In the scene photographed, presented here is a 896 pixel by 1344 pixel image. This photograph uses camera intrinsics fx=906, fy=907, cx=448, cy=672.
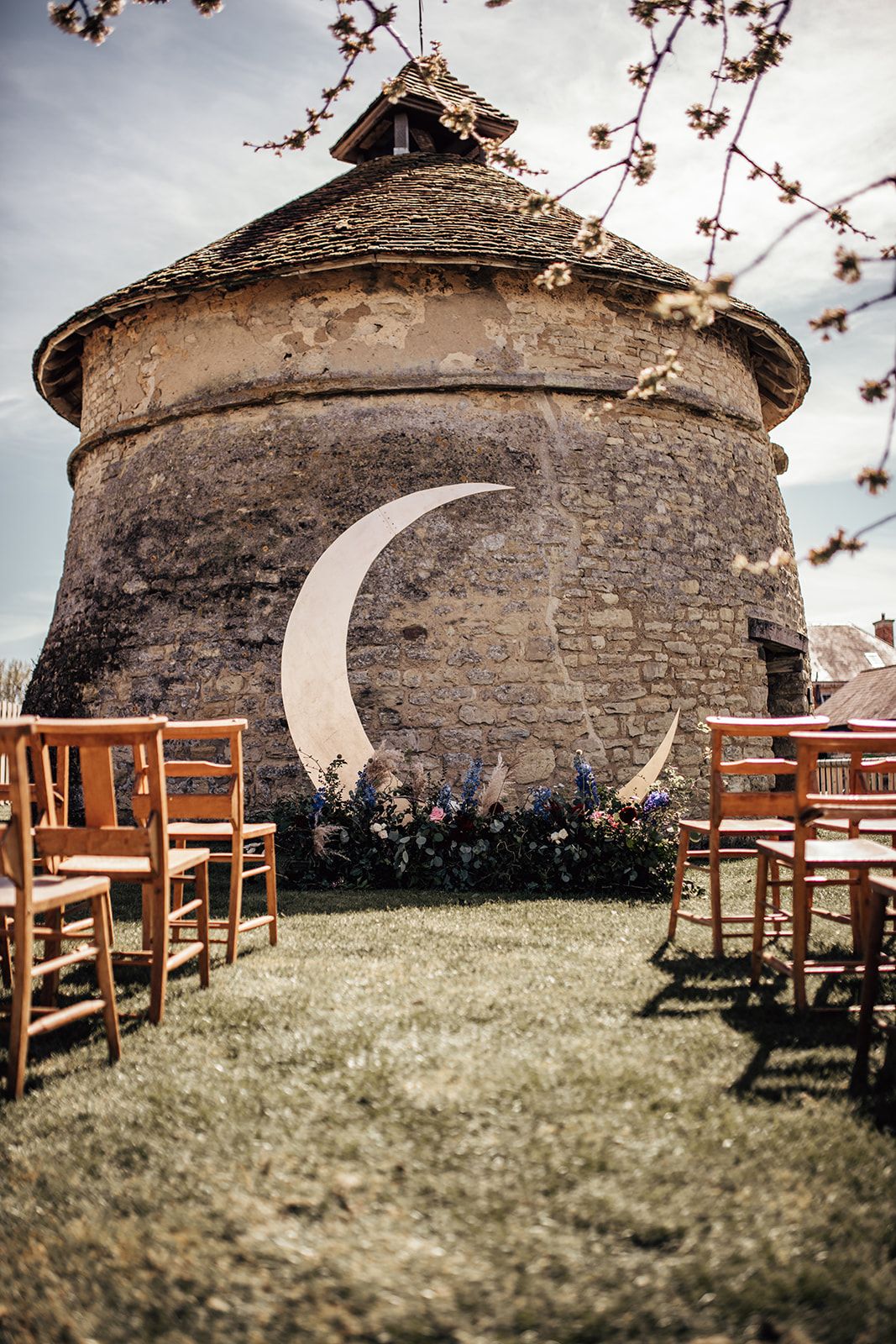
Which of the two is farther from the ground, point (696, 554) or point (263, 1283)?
point (696, 554)

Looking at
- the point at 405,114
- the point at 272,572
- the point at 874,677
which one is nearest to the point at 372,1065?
the point at 272,572

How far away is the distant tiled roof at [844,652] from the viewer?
42.9m

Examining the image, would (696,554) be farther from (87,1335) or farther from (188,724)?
(87,1335)

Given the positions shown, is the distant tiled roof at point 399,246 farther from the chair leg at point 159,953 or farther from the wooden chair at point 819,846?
the chair leg at point 159,953

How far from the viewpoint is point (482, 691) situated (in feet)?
28.1

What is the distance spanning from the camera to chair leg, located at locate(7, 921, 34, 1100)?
2.93 meters

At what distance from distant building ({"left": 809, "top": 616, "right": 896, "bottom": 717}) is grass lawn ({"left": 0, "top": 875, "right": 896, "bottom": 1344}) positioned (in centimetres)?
4122

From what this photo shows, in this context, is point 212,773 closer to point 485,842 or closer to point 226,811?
point 226,811

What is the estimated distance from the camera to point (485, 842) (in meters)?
7.25

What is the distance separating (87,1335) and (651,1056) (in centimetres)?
193

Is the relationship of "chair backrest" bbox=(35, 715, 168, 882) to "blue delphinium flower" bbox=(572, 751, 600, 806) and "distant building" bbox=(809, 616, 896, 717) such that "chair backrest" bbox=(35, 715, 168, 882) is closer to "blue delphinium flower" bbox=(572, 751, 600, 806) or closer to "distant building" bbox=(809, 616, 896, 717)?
"blue delphinium flower" bbox=(572, 751, 600, 806)

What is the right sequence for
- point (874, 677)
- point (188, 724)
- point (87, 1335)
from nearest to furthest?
point (87, 1335)
point (188, 724)
point (874, 677)

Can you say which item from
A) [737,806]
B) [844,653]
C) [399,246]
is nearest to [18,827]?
[737,806]

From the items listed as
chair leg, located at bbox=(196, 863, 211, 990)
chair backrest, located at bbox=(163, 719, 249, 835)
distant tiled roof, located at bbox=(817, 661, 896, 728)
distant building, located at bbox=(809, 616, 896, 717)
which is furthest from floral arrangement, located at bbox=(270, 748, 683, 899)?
distant building, located at bbox=(809, 616, 896, 717)
